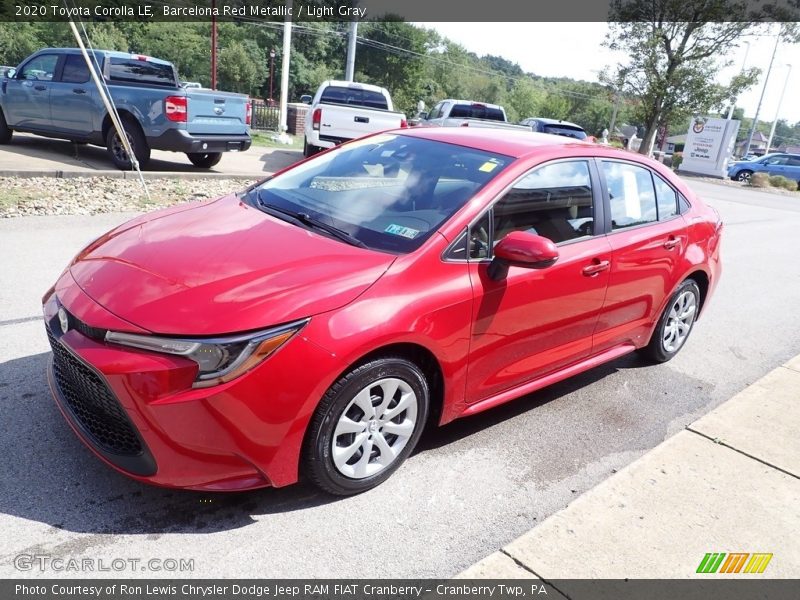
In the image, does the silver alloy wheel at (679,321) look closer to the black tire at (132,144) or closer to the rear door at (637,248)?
the rear door at (637,248)

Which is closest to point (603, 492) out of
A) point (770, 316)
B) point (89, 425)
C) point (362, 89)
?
point (89, 425)

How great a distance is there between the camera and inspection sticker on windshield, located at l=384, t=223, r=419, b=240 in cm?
316

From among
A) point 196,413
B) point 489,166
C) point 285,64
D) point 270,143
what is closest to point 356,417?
point 196,413

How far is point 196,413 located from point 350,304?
747mm

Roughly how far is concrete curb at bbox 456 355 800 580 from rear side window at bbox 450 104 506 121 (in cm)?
1452

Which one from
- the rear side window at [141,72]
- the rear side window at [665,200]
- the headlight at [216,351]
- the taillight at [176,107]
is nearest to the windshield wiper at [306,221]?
the headlight at [216,351]

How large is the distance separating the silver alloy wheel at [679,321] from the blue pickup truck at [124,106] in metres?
8.44

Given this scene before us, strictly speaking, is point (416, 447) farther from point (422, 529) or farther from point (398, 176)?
point (398, 176)

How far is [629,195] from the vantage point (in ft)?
13.9

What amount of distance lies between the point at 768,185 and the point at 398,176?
31162mm

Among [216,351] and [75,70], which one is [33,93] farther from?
[216,351]

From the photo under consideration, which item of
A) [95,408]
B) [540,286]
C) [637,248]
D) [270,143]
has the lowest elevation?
[270,143]

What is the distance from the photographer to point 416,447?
137 inches

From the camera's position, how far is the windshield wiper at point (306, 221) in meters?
3.15
